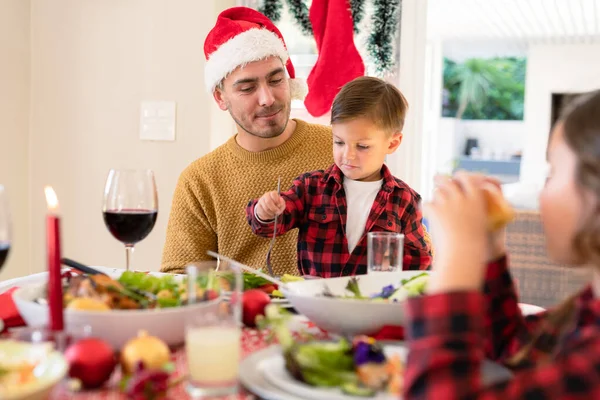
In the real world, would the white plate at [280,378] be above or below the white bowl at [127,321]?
below

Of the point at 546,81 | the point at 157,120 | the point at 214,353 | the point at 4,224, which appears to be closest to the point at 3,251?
the point at 4,224

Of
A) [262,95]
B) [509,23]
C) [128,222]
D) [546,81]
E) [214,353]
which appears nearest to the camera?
[214,353]

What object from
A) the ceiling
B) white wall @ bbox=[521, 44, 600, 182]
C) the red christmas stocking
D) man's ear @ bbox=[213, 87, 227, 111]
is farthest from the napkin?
white wall @ bbox=[521, 44, 600, 182]

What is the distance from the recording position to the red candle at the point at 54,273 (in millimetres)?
866

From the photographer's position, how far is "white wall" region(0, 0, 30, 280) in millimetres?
2924

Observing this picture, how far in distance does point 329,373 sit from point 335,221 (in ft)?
3.60

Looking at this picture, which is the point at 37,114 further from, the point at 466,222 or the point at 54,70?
the point at 466,222

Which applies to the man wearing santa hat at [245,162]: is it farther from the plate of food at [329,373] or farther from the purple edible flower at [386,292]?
the plate of food at [329,373]

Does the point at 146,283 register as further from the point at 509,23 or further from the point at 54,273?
the point at 509,23

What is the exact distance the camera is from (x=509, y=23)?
8.92 meters

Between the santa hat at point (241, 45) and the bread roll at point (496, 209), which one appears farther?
the santa hat at point (241, 45)

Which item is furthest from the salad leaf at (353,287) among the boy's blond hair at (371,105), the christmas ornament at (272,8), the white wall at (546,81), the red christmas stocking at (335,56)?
Answer: the white wall at (546,81)

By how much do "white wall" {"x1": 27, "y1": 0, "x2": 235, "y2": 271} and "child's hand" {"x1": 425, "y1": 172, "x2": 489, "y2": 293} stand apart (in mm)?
2108

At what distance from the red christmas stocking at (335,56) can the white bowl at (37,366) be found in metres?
1.95
